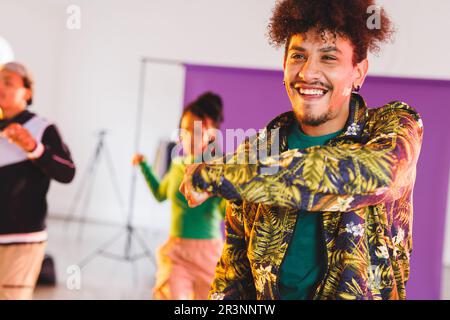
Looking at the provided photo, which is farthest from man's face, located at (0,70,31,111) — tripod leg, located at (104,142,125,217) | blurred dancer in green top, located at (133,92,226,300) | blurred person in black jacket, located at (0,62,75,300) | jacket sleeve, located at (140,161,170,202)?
tripod leg, located at (104,142,125,217)

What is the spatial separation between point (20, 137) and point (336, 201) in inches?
55.3

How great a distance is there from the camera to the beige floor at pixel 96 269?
12.3 feet

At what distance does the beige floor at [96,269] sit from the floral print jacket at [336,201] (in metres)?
2.71

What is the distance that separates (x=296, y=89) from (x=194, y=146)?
1568 mm

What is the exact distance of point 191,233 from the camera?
250 centimetres

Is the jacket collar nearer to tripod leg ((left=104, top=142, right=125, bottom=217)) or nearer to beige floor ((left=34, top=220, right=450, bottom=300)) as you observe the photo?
beige floor ((left=34, top=220, right=450, bottom=300))

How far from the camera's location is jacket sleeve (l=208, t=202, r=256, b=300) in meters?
1.16

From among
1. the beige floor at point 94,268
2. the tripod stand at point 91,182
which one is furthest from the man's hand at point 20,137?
the tripod stand at point 91,182

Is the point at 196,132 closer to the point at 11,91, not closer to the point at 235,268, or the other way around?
the point at 11,91

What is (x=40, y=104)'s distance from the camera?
6434 mm

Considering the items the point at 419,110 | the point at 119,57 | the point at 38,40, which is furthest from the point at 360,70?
the point at 38,40

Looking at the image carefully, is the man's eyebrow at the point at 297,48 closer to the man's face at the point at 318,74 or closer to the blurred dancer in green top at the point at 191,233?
the man's face at the point at 318,74

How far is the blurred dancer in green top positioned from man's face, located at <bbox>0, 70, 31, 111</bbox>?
727mm
